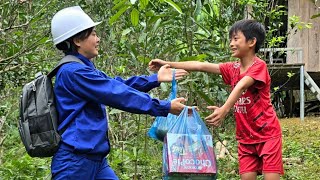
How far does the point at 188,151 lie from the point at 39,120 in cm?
96

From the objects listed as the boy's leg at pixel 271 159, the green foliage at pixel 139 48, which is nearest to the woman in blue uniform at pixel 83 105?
the green foliage at pixel 139 48

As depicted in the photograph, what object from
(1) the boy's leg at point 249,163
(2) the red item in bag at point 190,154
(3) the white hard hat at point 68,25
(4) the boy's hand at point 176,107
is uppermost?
(3) the white hard hat at point 68,25

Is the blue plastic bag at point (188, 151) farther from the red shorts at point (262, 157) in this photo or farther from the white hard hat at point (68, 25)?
the white hard hat at point (68, 25)

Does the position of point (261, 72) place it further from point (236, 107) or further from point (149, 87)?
point (149, 87)

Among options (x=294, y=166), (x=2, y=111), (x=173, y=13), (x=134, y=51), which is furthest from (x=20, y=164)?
(x=294, y=166)

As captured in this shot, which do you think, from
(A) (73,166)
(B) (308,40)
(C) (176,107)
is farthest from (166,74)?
(B) (308,40)

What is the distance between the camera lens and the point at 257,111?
4.11 metres

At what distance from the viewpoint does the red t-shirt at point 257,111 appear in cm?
411

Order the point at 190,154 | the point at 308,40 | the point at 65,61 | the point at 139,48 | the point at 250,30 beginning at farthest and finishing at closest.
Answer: the point at 308,40
the point at 139,48
the point at 250,30
the point at 190,154
the point at 65,61

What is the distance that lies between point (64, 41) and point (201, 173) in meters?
1.15

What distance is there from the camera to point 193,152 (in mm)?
3674

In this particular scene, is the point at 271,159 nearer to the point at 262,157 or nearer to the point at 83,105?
the point at 262,157

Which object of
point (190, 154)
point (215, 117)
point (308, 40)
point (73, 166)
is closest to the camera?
point (73, 166)

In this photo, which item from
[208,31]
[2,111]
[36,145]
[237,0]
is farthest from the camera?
[2,111]
